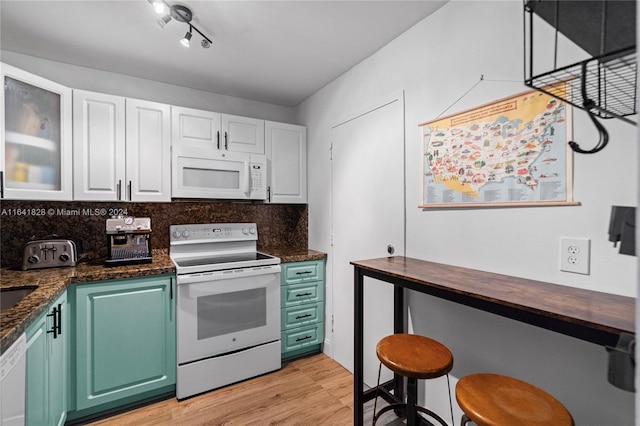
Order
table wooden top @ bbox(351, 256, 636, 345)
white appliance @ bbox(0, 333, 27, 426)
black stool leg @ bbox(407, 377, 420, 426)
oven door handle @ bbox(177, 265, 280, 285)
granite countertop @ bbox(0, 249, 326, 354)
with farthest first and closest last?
oven door handle @ bbox(177, 265, 280, 285)
black stool leg @ bbox(407, 377, 420, 426)
granite countertop @ bbox(0, 249, 326, 354)
white appliance @ bbox(0, 333, 27, 426)
table wooden top @ bbox(351, 256, 636, 345)

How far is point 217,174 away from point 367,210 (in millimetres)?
1356

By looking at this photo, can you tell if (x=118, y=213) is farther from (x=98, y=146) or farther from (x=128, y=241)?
(x=98, y=146)

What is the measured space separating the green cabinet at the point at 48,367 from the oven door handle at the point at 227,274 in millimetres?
674

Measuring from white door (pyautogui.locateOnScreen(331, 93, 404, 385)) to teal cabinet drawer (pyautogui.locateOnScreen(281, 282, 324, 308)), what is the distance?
18 centimetres

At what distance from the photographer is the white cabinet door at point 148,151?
2.37 meters

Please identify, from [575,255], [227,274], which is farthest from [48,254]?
[575,255]

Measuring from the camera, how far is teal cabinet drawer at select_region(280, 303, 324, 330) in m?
2.68

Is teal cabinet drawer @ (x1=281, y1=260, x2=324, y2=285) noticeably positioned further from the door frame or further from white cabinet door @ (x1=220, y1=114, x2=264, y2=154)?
white cabinet door @ (x1=220, y1=114, x2=264, y2=154)

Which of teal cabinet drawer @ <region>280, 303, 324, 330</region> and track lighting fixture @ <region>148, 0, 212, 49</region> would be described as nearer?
track lighting fixture @ <region>148, 0, 212, 49</region>

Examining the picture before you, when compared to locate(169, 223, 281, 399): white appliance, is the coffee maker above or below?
above

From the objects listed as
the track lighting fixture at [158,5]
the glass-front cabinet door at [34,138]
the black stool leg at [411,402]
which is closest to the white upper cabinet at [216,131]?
the glass-front cabinet door at [34,138]

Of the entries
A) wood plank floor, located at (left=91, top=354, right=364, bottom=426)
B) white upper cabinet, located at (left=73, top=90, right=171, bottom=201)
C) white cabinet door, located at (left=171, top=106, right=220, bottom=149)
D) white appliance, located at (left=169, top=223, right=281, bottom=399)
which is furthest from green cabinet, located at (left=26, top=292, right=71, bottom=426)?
white cabinet door, located at (left=171, top=106, right=220, bottom=149)

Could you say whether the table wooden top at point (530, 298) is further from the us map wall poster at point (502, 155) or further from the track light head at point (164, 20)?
the track light head at point (164, 20)

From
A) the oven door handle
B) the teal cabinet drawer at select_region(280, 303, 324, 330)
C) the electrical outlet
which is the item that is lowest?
the teal cabinet drawer at select_region(280, 303, 324, 330)
